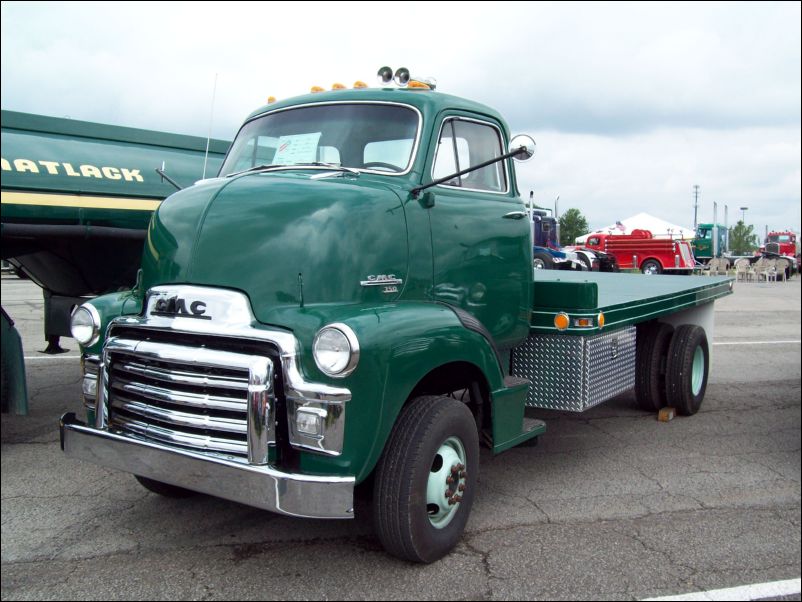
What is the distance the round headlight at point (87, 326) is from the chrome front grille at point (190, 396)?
0.28 meters

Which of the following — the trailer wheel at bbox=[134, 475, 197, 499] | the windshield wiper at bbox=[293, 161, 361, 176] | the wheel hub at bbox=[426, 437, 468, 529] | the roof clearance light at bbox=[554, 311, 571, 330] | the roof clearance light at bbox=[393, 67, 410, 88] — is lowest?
the trailer wheel at bbox=[134, 475, 197, 499]

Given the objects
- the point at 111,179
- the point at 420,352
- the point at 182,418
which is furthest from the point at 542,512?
the point at 111,179

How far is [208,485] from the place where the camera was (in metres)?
2.96

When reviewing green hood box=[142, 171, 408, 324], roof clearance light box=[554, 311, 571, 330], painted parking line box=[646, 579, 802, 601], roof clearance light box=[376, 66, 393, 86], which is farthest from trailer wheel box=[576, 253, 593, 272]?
painted parking line box=[646, 579, 802, 601]

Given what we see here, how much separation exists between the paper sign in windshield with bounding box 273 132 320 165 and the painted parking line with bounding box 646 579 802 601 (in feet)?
9.21

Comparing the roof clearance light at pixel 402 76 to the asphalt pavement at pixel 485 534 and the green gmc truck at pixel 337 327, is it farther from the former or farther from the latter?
the asphalt pavement at pixel 485 534

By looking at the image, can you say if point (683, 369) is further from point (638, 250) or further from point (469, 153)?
point (638, 250)

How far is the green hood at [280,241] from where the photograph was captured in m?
3.17

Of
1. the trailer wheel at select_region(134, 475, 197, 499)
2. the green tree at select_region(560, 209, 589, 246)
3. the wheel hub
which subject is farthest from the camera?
the green tree at select_region(560, 209, 589, 246)

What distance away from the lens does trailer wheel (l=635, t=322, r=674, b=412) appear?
6.29m

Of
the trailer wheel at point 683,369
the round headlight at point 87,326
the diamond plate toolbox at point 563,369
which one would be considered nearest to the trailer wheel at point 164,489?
the round headlight at point 87,326

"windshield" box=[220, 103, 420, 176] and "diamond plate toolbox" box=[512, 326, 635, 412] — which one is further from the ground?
"windshield" box=[220, 103, 420, 176]

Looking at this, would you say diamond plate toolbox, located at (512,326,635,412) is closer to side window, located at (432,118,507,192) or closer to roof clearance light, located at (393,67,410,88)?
side window, located at (432,118,507,192)

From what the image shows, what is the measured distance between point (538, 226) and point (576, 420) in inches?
674
